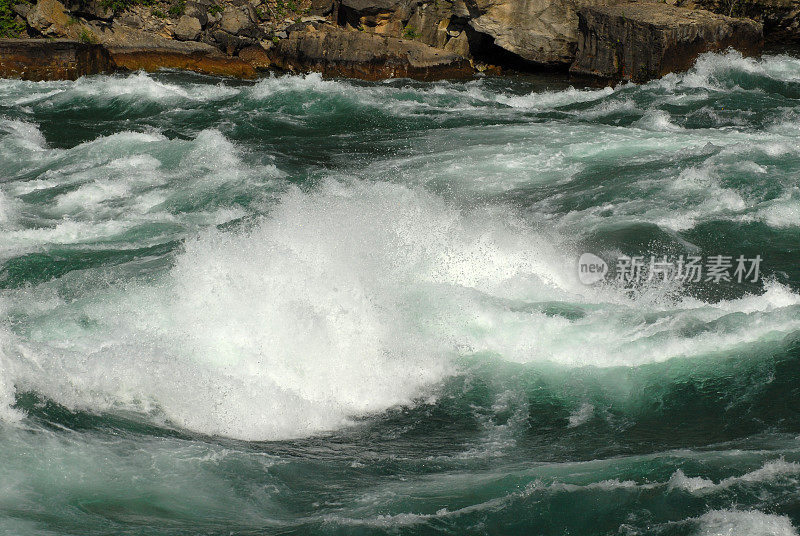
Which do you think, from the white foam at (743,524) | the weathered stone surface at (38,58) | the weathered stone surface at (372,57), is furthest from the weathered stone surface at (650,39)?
the white foam at (743,524)

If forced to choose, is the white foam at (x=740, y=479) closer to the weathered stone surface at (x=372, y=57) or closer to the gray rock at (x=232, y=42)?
the weathered stone surface at (x=372, y=57)

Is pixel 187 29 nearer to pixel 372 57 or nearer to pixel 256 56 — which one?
pixel 256 56

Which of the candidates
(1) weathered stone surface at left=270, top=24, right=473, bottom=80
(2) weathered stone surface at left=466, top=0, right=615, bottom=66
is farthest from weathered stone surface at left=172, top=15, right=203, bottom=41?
(2) weathered stone surface at left=466, top=0, right=615, bottom=66

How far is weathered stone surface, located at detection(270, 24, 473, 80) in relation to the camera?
18.1 metres

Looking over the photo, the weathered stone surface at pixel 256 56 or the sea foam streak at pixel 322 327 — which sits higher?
the weathered stone surface at pixel 256 56

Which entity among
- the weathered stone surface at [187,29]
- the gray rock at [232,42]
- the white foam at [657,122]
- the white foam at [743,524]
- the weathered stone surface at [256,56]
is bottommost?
the white foam at [743,524]

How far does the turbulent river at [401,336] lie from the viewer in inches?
190

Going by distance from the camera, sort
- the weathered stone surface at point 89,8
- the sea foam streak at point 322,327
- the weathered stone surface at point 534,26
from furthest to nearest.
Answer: the weathered stone surface at point 89,8
the weathered stone surface at point 534,26
the sea foam streak at point 322,327

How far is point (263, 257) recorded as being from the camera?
7953 mm

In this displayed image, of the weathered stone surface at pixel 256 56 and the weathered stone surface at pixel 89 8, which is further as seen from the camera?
the weathered stone surface at pixel 89 8

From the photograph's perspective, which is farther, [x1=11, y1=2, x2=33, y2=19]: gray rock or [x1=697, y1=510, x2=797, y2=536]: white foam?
[x1=11, y1=2, x2=33, y2=19]: gray rock

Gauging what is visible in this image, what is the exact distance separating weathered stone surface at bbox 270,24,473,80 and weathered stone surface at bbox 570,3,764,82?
267 cm

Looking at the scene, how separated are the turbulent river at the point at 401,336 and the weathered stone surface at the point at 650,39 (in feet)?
12.4

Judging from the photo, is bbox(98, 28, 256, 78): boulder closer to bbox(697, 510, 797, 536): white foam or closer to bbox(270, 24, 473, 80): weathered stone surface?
bbox(270, 24, 473, 80): weathered stone surface
